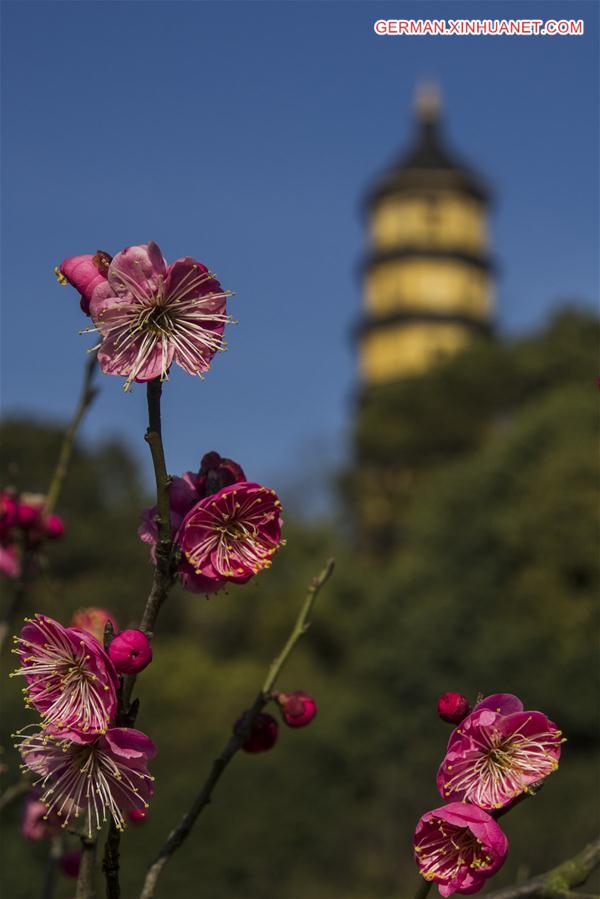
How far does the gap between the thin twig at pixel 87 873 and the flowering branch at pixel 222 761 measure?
0.07 metres

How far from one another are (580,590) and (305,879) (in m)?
4.93

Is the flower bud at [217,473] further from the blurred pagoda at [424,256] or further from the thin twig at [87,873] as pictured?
the blurred pagoda at [424,256]

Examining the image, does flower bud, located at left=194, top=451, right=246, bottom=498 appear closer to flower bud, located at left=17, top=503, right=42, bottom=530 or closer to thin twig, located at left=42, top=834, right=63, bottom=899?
thin twig, located at left=42, top=834, right=63, bottom=899

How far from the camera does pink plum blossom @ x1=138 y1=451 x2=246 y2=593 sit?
1.35m

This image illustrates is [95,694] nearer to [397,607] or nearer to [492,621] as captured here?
[492,621]

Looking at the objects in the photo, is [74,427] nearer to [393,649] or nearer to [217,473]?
[217,473]

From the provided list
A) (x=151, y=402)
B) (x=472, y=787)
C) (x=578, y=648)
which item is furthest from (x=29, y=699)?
(x=578, y=648)

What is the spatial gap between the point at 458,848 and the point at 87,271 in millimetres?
723

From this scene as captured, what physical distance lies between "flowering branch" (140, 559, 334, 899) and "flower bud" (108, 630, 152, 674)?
24 centimetres

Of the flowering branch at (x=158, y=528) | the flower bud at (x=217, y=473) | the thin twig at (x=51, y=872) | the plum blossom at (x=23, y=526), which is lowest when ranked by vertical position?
the thin twig at (x=51, y=872)

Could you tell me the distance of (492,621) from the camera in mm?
13609

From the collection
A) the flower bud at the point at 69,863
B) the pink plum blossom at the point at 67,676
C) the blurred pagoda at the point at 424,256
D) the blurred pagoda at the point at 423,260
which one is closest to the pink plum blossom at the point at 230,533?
the pink plum blossom at the point at 67,676

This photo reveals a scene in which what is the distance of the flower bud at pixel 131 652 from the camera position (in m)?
1.21

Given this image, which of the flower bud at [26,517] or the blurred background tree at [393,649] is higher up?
the blurred background tree at [393,649]
